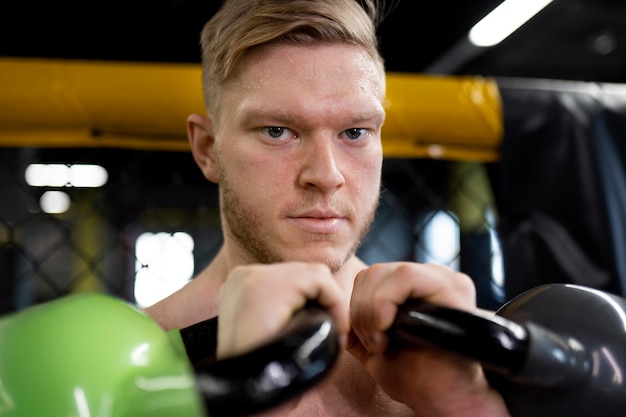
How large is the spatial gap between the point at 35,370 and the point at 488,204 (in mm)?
1021

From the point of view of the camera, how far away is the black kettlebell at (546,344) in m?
0.50

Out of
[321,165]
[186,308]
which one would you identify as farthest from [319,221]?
[186,308]

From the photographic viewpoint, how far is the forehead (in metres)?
0.85

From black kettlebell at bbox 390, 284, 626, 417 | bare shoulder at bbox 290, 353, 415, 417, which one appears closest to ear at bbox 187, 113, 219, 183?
bare shoulder at bbox 290, 353, 415, 417

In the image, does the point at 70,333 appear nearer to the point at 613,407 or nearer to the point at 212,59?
the point at 613,407

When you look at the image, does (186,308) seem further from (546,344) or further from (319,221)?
(546,344)

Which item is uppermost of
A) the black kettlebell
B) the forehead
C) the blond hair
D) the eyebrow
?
the blond hair

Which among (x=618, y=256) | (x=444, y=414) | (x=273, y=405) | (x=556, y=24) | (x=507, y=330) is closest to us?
(x=273, y=405)

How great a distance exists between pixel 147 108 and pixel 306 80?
383 millimetres

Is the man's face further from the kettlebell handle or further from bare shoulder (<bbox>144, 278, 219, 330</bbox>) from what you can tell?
the kettlebell handle

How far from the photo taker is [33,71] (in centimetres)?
110

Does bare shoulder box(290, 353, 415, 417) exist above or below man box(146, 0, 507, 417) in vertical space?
below

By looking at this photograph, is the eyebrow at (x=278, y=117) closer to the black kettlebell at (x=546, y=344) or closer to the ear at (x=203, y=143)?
the ear at (x=203, y=143)

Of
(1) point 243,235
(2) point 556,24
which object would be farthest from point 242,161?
(2) point 556,24
